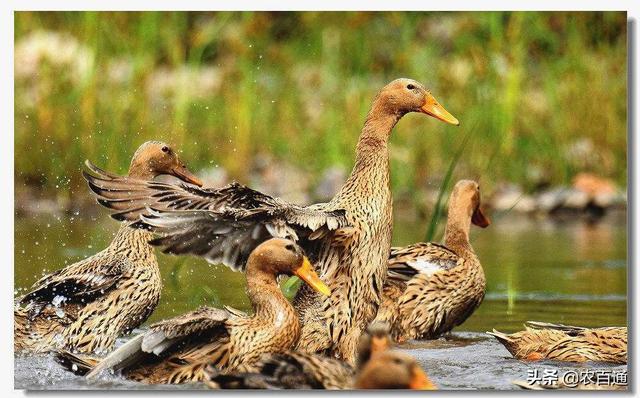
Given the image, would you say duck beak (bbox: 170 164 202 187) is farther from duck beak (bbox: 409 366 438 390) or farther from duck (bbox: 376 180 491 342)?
duck beak (bbox: 409 366 438 390)

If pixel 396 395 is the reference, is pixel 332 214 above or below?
above

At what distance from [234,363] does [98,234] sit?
3.61 m

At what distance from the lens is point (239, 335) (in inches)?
288

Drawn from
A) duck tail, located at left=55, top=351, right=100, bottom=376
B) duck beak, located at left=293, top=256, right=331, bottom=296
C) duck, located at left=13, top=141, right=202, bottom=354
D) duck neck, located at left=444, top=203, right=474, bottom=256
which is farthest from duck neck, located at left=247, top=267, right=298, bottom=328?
duck neck, located at left=444, top=203, right=474, bottom=256

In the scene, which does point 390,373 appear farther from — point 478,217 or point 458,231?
point 478,217

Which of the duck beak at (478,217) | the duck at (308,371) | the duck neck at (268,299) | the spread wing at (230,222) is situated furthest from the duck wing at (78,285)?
the duck beak at (478,217)

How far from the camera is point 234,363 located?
726 centimetres

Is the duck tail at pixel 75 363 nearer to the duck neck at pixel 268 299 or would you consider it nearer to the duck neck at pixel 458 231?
the duck neck at pixel 268 299

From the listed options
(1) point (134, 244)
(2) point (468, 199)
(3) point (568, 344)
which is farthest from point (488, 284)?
(1) point (134, 244)

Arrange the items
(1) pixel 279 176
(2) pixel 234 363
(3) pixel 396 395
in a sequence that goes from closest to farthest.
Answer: (3) pixel 396 395
(2) pixel 234 363
(1) pixel 279 176

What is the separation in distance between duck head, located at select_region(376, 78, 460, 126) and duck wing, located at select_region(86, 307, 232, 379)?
59.7 inches

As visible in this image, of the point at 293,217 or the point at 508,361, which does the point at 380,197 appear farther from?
the point at 508,361

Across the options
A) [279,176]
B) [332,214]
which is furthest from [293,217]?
[279,176]

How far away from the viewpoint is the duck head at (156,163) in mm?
8523
